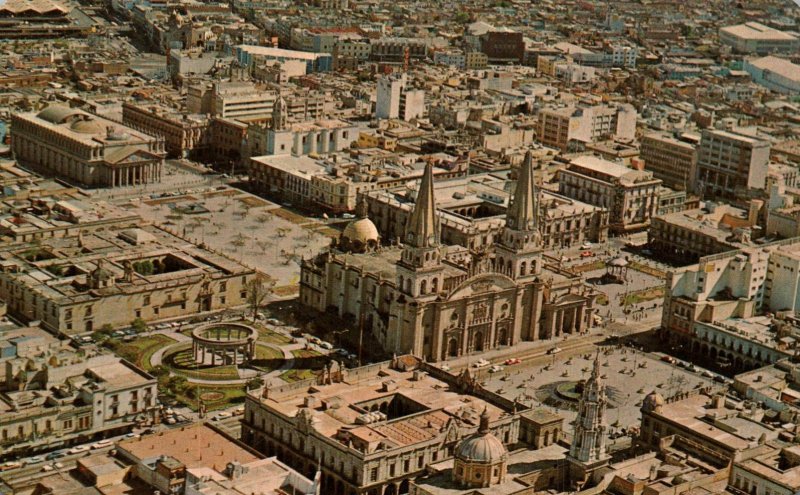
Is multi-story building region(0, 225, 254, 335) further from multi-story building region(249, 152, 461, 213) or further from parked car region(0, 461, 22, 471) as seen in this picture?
multi-story building region(249, 152, 461, 213)

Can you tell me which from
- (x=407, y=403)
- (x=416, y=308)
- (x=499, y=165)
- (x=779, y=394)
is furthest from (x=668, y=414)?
(x=499, y=165)

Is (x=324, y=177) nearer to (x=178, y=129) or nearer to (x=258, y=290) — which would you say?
(x=178, y=129)

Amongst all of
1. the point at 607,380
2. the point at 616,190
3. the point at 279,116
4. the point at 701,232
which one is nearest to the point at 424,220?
the point at 607,380

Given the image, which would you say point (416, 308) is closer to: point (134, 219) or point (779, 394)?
point (779, 394)

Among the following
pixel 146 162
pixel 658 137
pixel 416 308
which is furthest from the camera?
pixel 658 137

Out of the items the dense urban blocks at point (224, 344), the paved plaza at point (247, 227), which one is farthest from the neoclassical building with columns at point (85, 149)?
the dense urban blocks at point (224, 344)

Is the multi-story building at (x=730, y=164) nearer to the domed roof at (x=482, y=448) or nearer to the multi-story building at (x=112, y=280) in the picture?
the multi-story building at (x=112, y=280)
